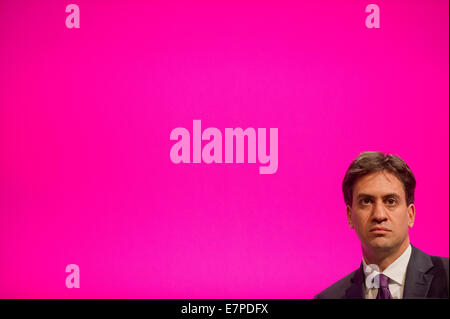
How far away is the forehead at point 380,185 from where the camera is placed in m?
2.67

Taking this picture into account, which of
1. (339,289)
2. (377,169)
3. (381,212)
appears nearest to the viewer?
(381,212)

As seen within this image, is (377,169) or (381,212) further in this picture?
(377,169)

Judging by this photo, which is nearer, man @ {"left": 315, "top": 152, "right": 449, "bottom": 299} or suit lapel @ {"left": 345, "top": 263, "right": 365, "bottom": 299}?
man @ {"left": 315, "top": 152, "right": 449, "bottom": 299}

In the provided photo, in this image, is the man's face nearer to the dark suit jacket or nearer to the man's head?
the man's head

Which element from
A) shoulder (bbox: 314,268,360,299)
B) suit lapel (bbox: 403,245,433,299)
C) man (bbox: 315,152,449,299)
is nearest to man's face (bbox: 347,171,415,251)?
man (bbox: 315,152,449,299)

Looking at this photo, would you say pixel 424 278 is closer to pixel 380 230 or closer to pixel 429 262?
pixel 429 262

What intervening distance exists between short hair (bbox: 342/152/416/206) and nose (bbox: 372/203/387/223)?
0.16 m

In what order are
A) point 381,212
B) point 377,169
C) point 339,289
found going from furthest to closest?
point 339,289, point 377,169, point 381,212

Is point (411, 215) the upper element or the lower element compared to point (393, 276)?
upper

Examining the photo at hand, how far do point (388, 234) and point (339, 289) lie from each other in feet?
1.51

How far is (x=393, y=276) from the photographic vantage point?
272 cm

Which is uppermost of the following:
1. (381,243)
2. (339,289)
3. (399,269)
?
(381,243)

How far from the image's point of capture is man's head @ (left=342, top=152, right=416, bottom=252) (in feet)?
8.77

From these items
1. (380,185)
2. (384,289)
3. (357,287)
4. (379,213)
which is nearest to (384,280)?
(384,289)
